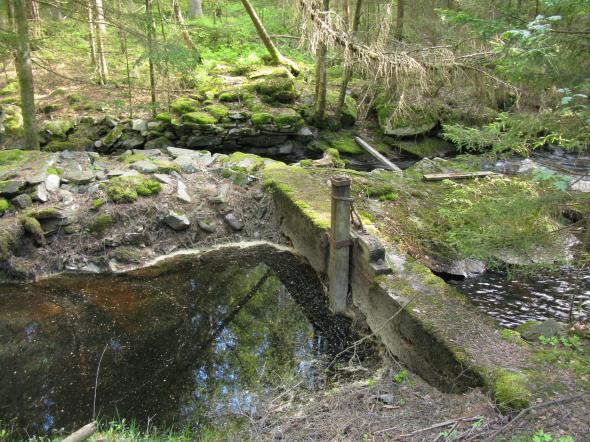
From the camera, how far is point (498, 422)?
3539 millimetres

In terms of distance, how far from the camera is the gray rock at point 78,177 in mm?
8398

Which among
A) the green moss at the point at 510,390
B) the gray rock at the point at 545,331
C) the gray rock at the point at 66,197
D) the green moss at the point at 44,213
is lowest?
the gray rock at the point at 545,331

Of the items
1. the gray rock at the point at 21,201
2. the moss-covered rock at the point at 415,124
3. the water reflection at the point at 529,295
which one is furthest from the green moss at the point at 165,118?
the water reflection at the point at 529,295

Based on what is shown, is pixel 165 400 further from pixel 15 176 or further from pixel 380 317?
pixel 15 176

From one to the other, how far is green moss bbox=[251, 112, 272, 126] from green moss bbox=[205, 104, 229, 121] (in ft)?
2.36

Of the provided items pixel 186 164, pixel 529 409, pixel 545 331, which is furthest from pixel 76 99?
pixel 529 409

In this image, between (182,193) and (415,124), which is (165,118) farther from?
(415,124)

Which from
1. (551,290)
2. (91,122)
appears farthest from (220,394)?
(91,122)

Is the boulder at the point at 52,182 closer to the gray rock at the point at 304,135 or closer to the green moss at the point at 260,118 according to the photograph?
the green moss at the point at 260,118

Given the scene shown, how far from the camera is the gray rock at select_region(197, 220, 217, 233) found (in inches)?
329

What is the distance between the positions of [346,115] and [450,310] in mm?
10041

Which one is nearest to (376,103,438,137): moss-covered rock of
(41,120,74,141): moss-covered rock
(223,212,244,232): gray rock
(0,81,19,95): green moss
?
(223,212,244,232): gray rock

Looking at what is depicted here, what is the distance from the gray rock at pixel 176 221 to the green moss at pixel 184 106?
4.66 m

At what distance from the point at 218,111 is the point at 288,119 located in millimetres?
1843
